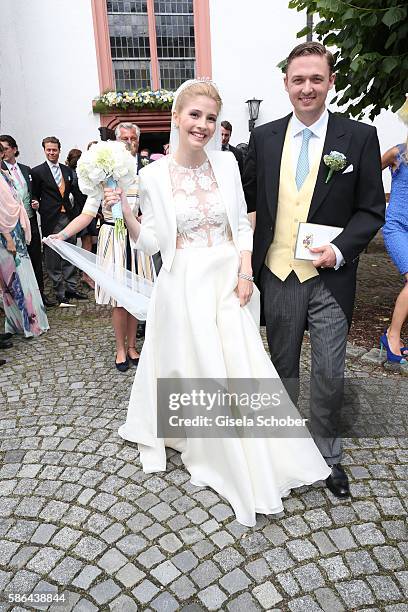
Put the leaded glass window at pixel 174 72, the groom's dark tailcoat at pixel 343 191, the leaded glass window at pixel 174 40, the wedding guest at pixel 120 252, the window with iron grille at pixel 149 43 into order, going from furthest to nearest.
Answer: the leaded glass window at pixel 174 72
the leaded glass window at pixel 174 40
the window with iron grille at pixel 149 43
the wedding guest at pixel 120 252
the groom's dark tailcoat at pixel 343 191

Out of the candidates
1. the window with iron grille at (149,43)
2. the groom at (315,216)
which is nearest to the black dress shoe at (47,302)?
Answer: the groom at (315,216)

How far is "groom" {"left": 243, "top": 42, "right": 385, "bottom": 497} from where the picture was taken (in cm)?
243

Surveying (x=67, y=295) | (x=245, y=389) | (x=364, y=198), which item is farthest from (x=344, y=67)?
(x=67, y=295)

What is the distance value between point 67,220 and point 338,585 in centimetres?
628

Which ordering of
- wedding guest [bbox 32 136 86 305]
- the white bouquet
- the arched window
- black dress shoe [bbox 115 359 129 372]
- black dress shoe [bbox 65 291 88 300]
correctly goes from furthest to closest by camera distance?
the arched window < black dress shoe [bbox 65 291 88 300] < wedding guest [bbox 32 136 86 305] < black dress shoe [bbox 115 359 129 372] < the white bouquet

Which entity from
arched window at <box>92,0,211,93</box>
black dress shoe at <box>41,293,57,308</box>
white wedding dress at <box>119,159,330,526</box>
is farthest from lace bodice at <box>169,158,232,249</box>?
arched window at <box>92,0,211,93</box>

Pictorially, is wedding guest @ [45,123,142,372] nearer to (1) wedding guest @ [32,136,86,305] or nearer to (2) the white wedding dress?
(2) the white wedding dress

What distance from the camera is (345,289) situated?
2.61 meters

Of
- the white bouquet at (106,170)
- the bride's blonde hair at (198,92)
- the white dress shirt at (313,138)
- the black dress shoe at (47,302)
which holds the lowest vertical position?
the black dress shoe at (47,302)

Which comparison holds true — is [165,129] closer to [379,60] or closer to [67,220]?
[67,220]

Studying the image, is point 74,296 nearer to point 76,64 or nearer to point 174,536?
point 174,536

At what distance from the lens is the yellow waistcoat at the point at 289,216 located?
251 cm

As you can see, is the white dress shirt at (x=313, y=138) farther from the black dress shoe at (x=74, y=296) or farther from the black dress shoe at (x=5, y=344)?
the black dress shoe at (x=74, y=296)

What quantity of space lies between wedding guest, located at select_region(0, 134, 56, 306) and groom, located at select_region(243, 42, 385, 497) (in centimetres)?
432
